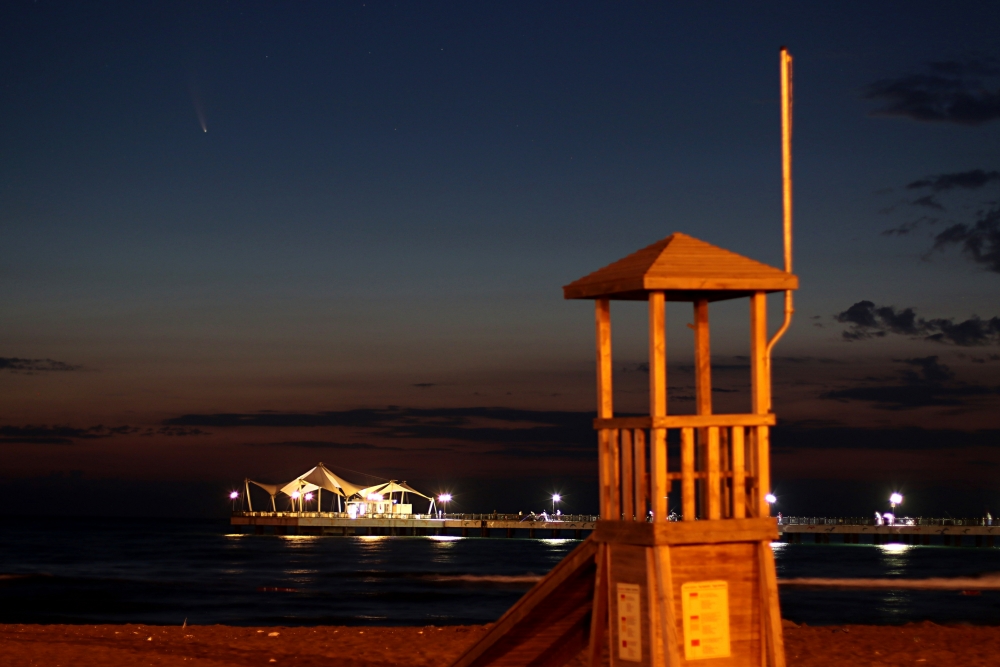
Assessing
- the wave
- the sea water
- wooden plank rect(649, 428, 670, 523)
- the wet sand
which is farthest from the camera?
the wave

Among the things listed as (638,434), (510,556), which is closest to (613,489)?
(638,434)

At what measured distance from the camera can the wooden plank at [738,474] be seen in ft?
29.6

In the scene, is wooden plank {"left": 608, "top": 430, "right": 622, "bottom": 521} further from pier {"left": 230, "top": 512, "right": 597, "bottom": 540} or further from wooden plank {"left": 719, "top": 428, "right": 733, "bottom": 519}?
pier {"left": 230, "top": 512, "right": 597, "bottom": 540}

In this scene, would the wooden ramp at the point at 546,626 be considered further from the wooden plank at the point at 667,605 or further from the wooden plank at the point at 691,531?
the wooden plank at the point at 667,605

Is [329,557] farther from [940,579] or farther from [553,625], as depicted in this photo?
[553,625]

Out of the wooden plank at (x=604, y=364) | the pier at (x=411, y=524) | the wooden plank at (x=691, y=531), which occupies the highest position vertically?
the wooden plank at (x=604, y=364)

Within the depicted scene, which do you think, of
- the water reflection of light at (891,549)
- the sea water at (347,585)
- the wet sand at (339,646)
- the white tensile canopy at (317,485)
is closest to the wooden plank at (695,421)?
the wet sand at (339,646)

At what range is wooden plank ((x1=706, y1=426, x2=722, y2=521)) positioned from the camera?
29.5 feet

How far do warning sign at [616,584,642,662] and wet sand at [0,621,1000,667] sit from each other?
6.83 metres

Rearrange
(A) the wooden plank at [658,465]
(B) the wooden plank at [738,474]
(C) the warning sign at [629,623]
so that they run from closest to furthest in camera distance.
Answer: (A) the wooden plank at [658,465] → (C) the warning sign at [629,623] → (B) the wooden plank at [738,474]

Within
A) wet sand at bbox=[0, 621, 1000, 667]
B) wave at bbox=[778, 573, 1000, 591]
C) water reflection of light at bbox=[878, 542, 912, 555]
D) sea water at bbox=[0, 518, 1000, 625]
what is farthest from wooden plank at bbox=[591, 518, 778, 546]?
water reflection of light at bbox=[878, 542, 912, 555]

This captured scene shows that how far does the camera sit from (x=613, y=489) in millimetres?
9289

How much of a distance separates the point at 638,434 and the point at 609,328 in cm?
106

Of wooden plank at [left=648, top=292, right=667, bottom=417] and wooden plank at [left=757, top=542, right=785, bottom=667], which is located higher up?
wooden plank at [left=648, top=292, right=667, bottom=417]
